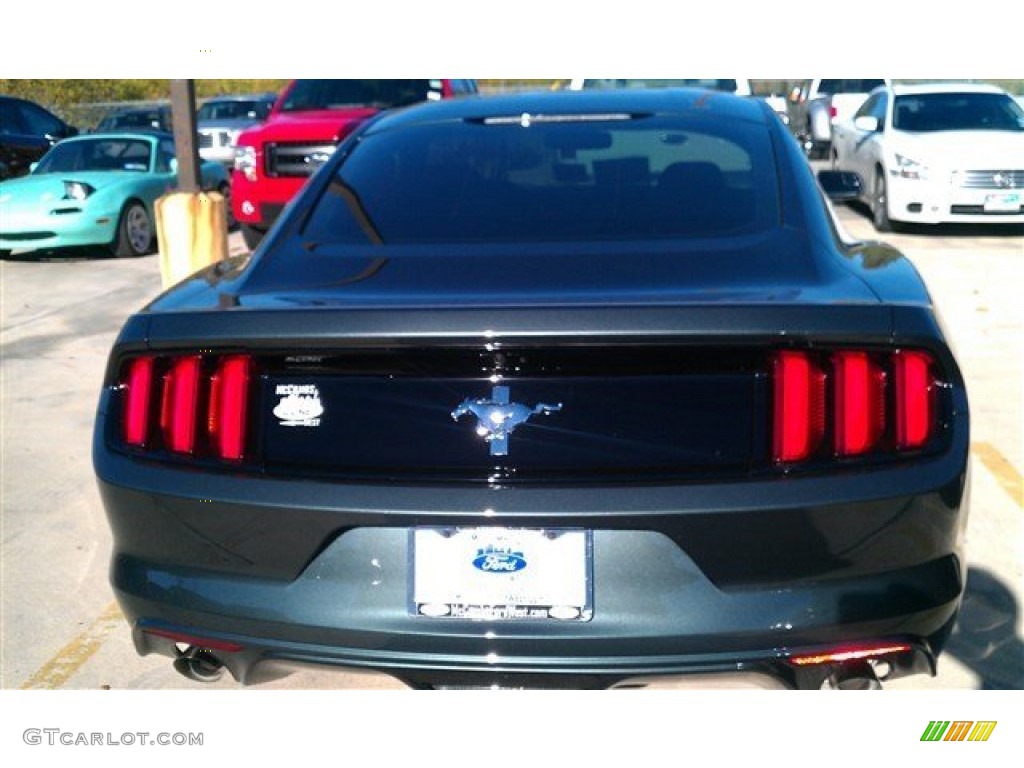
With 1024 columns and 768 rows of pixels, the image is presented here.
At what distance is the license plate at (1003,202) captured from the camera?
11.5m

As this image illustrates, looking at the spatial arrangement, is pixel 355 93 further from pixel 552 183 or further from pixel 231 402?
pixel 231 402

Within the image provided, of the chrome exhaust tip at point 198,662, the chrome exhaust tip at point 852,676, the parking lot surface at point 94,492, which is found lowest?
the parking lot surface at point 94,492

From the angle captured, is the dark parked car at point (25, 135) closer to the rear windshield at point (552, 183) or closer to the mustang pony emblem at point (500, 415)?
the rear windshield at point (552, 183)

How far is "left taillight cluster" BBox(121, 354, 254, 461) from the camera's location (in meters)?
2.61

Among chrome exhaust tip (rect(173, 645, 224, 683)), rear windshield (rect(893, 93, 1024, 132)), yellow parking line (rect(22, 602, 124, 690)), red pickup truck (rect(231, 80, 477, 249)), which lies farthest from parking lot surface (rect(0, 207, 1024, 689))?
rear windshield (rect(893, 93, 1024, 132))

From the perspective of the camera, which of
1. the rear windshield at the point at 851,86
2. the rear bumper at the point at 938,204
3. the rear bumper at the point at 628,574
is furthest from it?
the rear windshield at the point at 851,86

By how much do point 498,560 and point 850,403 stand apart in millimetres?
816

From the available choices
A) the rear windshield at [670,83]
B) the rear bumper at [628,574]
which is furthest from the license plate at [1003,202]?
the rear bumper at [628,574]

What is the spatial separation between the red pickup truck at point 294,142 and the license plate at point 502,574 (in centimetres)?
811

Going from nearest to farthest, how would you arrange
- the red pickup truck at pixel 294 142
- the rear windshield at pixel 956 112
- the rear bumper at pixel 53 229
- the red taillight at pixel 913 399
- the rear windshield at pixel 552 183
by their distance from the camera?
the red taillight at pixel 913 399, the rear windshield at pixel 552 183, the red pickup truck at pixel 294 142, the rear bumper at pixel 53 229, the rear windshield at pixel 956 112

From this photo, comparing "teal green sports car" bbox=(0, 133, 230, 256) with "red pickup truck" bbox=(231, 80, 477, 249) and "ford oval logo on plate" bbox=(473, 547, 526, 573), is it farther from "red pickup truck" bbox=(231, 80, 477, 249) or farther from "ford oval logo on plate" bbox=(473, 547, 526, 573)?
"ford oval logo on plate" bbox=(473, 547, 526, 573)

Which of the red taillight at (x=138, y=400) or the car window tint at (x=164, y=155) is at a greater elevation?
the red taillight at (x=138, y=400)

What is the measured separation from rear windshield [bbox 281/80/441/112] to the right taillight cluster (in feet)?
30.0

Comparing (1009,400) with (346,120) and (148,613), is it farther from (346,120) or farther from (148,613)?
(346,120)
